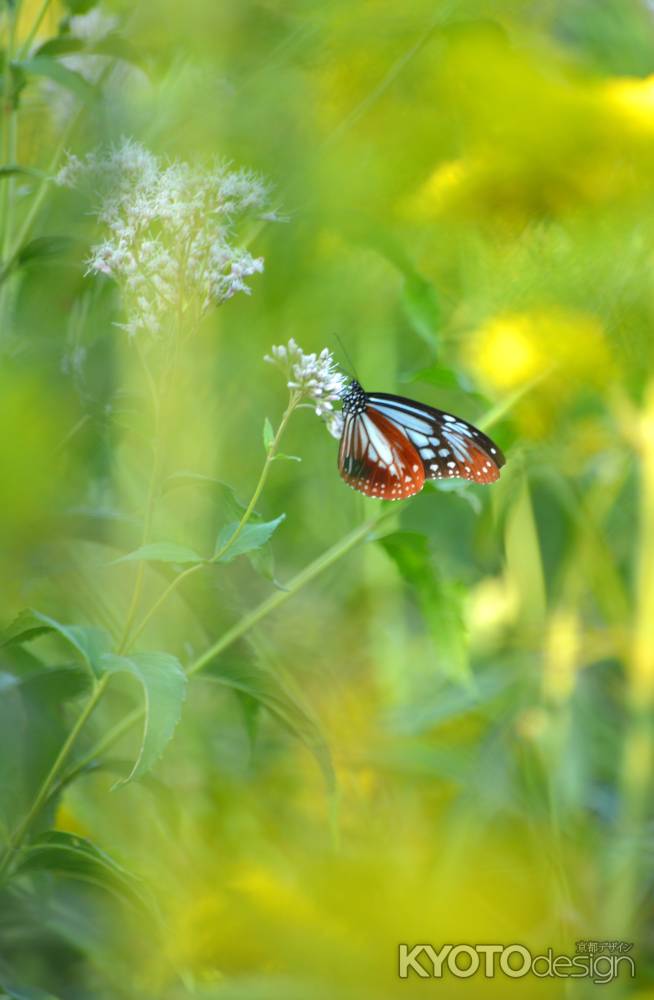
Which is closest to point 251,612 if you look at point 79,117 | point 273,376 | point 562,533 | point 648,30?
point 273,376

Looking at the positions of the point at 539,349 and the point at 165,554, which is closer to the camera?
the point at 165,554

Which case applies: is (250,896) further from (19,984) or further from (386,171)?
(386,171)

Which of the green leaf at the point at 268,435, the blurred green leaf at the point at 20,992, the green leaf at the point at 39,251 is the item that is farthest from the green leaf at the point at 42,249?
the blurred green leaf at the point at 20,992

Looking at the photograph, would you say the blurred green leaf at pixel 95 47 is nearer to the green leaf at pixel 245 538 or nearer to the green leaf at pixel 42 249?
the green leaf at pixel 42 249

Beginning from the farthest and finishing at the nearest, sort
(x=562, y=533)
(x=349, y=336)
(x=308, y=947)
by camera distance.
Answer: (x=562, y=533) → (x=349, y=336) → (x=308, y=947)

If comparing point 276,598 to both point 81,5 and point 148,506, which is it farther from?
point 81,5

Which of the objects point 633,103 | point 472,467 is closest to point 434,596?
point 472,467
